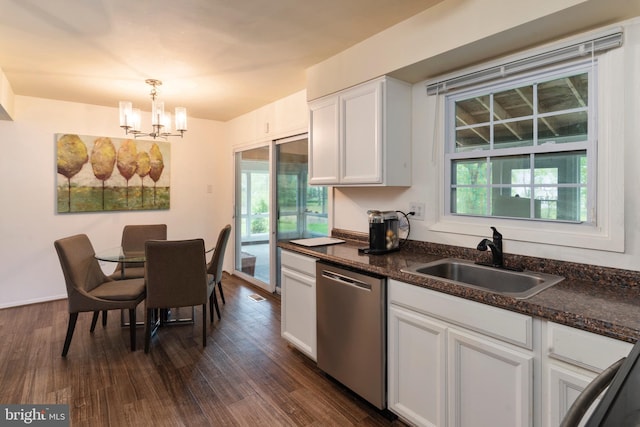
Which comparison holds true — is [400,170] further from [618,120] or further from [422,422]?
[422,422]

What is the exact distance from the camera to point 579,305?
1.29m

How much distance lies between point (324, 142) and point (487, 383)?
199 centimetres

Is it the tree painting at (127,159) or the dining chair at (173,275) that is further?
the tree painting at (127,159)

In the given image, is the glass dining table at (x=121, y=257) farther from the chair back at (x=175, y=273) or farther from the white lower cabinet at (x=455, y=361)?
the white lower cabinet at (x=455, y=361)

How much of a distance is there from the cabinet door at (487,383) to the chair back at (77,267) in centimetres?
269

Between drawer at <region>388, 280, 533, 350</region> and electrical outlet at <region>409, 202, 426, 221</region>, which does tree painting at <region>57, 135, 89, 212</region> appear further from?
drawer at <region>388, 280, 533, 350</region>

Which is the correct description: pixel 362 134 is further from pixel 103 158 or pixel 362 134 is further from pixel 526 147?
pixel 103 158

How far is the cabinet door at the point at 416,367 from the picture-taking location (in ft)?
5.37

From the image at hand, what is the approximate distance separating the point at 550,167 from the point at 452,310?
3.34 feet

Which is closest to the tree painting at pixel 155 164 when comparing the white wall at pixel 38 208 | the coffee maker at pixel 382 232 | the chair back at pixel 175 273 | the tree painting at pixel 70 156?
the white wall at pixel 38 208

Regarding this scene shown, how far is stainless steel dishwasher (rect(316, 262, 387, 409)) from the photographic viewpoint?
1.89 metres

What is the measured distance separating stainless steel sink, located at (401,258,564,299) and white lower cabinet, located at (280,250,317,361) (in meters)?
0.81

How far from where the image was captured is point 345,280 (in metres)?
2.08

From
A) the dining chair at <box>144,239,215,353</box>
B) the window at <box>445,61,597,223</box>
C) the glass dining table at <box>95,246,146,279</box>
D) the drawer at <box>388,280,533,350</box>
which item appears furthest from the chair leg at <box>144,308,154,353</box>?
the window at <box>445,61,597,223</box>
